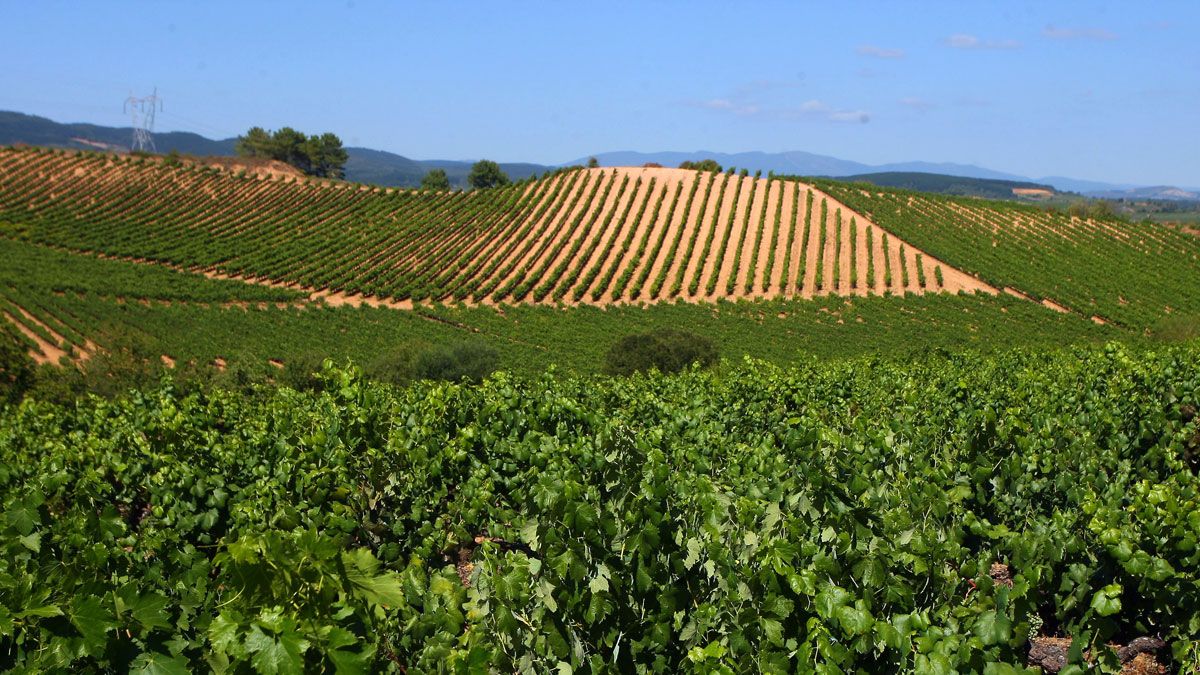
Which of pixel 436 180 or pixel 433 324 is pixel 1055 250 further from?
pixel 436 180

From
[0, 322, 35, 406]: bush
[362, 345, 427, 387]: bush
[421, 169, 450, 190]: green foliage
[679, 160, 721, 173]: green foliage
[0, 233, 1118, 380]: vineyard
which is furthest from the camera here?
[421, 169, 450, 190]: green foliage

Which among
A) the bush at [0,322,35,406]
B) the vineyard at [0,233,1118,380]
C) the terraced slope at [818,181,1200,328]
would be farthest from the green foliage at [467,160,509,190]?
the bush at [0,322,35,406]

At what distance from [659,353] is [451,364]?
8310mm

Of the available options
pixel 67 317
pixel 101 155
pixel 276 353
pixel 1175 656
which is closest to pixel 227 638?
pixel 1175 656

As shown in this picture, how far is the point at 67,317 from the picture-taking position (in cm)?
4769

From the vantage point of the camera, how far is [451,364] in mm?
33594

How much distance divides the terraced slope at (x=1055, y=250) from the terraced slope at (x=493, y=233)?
127 inches

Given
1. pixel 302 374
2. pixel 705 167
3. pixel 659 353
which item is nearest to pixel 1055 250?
pixel 705 167

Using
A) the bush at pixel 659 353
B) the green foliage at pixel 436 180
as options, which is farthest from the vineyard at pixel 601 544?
the green foliage at pixel 436 180

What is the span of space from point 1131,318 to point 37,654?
199ft

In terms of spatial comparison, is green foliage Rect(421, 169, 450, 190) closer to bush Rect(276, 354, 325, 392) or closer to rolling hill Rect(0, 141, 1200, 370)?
rolling hill Rect(0, 141, 1200, 370)

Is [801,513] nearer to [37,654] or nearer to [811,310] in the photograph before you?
[37,654]

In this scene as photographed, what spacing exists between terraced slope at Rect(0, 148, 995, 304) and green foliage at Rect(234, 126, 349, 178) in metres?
33.6

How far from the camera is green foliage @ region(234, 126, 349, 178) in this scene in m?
132
